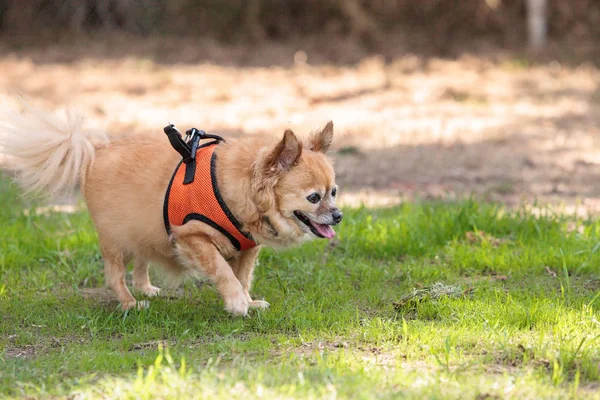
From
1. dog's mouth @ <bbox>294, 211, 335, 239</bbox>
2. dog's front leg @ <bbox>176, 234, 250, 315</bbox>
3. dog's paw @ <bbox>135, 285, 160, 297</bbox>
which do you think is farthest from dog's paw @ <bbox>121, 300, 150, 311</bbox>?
dog's mouth @ <bbox>294, 211, 335, 239</bbox>

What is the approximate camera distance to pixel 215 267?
433 cm

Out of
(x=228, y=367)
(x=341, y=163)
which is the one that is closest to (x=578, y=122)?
(x=341, y=163)

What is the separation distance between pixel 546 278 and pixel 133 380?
9.32 ft

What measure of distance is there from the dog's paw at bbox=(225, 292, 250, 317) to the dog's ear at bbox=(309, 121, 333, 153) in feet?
3.09

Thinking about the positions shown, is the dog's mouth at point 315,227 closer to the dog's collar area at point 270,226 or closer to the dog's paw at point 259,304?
the dog's collar area at point 270,226

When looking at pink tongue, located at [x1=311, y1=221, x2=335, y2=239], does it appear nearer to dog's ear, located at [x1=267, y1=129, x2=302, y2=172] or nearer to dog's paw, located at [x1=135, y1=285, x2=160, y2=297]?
dog's ear, located at [x1=267, y1=129, x2=302, y2=172]

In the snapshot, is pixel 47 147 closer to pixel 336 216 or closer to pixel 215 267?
pixel 215 267

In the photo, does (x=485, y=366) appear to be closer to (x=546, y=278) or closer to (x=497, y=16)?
(x=546, y=278)

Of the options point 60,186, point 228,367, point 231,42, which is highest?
point 231,42

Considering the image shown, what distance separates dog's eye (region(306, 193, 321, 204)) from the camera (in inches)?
168

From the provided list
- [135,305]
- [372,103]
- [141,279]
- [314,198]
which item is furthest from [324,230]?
[372,103]


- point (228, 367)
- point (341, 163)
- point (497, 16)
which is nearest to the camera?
point (228, 367)

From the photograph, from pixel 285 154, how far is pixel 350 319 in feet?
3.12

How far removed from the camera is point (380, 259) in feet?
18.2
